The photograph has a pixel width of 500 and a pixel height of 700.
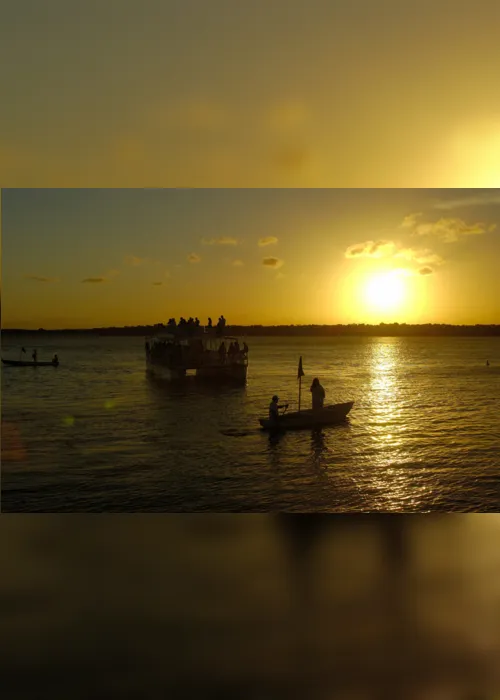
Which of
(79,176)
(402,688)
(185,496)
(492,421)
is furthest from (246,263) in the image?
(402,688)

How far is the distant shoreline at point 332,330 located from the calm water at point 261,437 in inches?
2.6

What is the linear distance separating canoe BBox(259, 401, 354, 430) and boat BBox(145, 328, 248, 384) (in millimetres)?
457

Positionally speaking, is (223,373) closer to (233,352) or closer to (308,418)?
(233,352)

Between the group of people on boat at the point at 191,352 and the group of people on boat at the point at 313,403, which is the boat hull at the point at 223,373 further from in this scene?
the group of people on boat at the point at 313,403

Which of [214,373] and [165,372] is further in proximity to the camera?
[214,373]

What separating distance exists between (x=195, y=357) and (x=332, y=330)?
3.44ft

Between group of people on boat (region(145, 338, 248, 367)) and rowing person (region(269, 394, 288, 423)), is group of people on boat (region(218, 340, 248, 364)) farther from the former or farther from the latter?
rowing person (region(269, 394, 288, 423))

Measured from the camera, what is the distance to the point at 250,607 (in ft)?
10.2

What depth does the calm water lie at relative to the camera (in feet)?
15.4

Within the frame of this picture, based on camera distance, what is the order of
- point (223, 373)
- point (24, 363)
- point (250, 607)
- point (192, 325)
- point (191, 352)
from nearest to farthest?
point (250, 607) → point (24, 363) → point (192, 325) → point (191, 352) → point (223, 373)

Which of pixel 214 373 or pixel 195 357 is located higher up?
pixel 195 357

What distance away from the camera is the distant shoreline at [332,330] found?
486cm

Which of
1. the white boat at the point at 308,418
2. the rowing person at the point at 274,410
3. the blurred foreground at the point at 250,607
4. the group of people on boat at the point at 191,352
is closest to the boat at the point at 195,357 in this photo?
the group of people on boat at the point at 191,352

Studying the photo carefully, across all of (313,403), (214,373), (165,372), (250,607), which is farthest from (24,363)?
(250,607)
